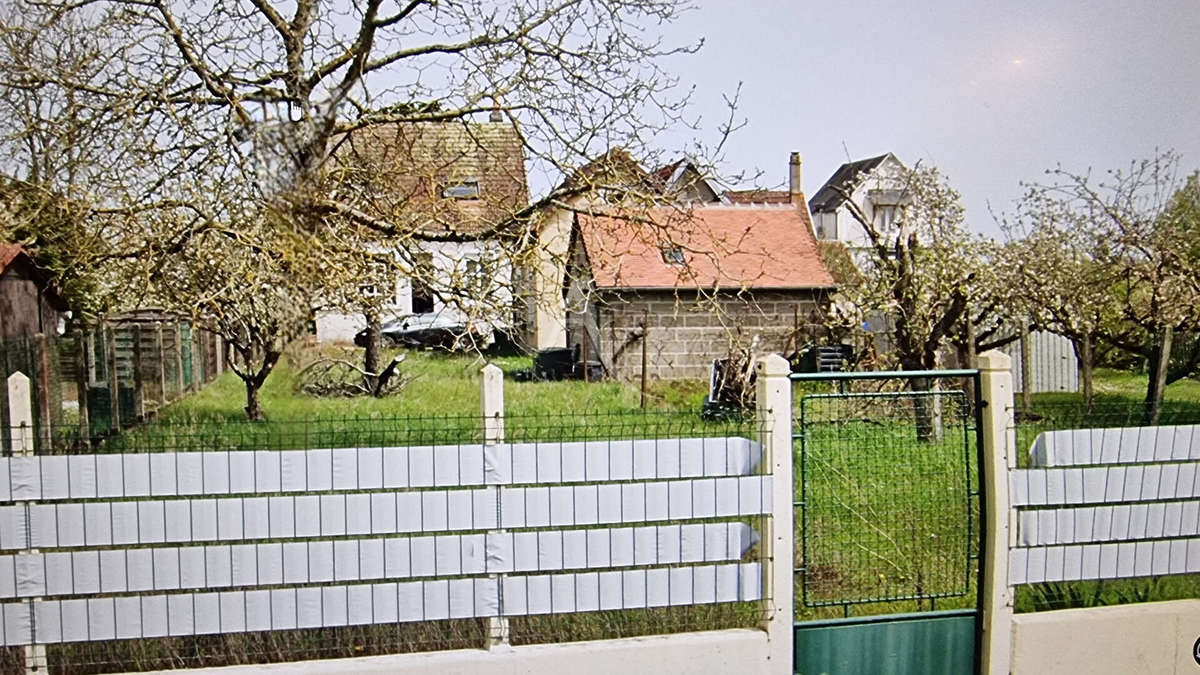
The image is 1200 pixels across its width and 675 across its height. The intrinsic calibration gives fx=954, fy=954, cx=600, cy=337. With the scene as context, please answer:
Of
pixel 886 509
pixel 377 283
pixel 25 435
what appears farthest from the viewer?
pixel 377 283

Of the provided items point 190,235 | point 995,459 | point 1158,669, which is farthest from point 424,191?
point 1158,669

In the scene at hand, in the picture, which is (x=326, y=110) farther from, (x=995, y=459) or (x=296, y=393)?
(x=995, y=459)

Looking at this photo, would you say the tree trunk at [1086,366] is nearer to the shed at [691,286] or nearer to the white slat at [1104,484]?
the shed at [691,286]

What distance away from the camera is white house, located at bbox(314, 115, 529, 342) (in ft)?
14.7

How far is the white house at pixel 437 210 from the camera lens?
4.49 m

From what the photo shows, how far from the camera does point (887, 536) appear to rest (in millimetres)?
4090

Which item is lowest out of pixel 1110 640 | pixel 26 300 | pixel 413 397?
pixel 1110 640

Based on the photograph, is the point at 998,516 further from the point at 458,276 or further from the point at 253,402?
the point at 253,402

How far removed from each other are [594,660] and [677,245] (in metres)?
2.11

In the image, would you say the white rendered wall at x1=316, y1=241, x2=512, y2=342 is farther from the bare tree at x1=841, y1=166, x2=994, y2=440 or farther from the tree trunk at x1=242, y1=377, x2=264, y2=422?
the bare tree at x1=841, y1=166, x2=994, y2=440

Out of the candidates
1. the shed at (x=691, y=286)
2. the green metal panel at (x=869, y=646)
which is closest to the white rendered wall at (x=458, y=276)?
the shed at (x=691, y=286)

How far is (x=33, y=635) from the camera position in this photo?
313cm

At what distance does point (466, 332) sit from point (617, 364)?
2306 mm

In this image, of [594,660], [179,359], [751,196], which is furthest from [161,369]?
[751,196]
